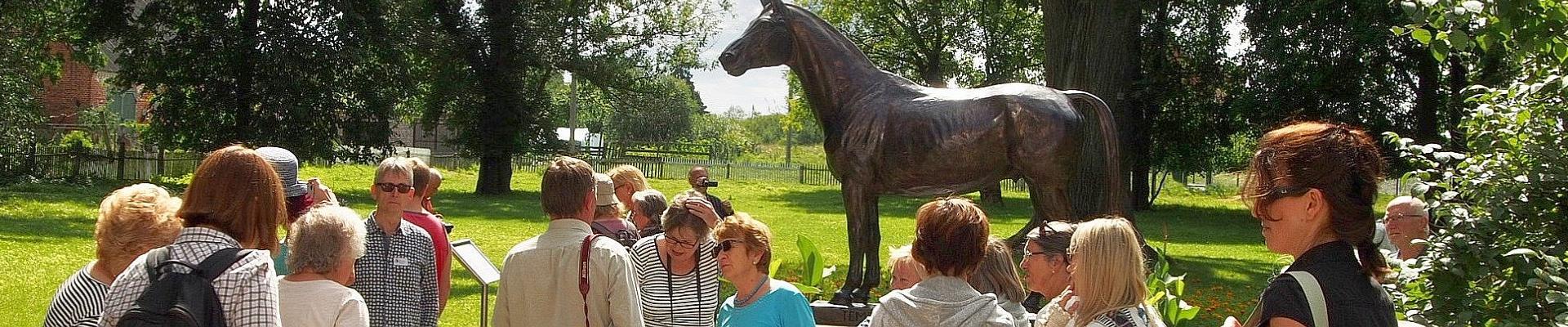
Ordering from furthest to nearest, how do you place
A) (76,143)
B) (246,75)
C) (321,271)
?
1. (76,143)
2. (246,75)
3. (321,271)

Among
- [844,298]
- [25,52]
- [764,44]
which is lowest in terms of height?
[844,298]

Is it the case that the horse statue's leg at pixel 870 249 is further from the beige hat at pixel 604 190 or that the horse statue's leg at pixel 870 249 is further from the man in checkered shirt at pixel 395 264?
the man in checkered shirt at pixel 395 264

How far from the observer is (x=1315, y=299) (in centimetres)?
238

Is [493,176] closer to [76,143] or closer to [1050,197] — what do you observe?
[76,143]

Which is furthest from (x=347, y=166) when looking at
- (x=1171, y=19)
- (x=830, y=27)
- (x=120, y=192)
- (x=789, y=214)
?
(x=120, y=192)

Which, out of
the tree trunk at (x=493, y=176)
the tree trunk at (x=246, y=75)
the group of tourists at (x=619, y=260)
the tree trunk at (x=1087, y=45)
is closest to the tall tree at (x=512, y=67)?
the tree trunk at (x=493, y=176)

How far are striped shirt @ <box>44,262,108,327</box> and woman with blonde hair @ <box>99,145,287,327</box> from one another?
1.31 ft

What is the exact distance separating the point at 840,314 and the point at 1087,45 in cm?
513

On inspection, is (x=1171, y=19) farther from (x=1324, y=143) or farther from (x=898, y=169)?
(x=1324, y=143)

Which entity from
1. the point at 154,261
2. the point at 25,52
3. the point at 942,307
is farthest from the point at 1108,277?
the point at 25,52

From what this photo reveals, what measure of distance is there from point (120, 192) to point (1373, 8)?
2057cm

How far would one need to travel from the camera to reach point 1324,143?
2459 millimetres

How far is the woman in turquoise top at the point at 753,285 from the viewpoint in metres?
4.16

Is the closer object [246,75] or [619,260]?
[619,260]
